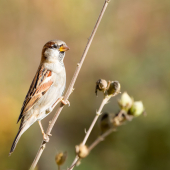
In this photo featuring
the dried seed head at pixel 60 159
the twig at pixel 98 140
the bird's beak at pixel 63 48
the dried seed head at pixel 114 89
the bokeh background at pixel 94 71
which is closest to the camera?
the twig at pixel 98 140

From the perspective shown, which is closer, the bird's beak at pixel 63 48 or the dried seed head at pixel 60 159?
the dried seed head at pixel 60 159

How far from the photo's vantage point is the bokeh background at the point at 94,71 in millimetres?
3664

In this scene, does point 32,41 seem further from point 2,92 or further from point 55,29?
point 2,92

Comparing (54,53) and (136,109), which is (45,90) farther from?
(136,109)

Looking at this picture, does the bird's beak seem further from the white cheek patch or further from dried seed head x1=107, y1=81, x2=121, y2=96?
dried seed head x1=107, y1=81, x2=121, y2=96

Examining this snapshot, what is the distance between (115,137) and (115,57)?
169 cm

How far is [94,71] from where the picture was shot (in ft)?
16.1

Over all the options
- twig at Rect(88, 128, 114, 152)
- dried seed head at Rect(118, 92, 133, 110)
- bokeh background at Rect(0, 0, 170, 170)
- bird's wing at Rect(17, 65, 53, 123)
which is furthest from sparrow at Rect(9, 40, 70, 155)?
twig at Rect(88, 128, 114, 152)

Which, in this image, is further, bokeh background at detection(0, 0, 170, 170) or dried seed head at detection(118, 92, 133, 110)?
bokeh background at detection(0, 0, 170, 170)

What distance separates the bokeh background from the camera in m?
3.66

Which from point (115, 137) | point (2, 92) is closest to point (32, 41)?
point (2, 92)

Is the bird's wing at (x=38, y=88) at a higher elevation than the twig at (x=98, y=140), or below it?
below

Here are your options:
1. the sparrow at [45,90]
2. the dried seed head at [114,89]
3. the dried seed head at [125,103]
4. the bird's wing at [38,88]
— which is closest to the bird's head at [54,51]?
the sparrow at [45,90]

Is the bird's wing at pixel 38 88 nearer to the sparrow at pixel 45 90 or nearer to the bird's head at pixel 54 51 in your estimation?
the sparrow at pixel 45 90
